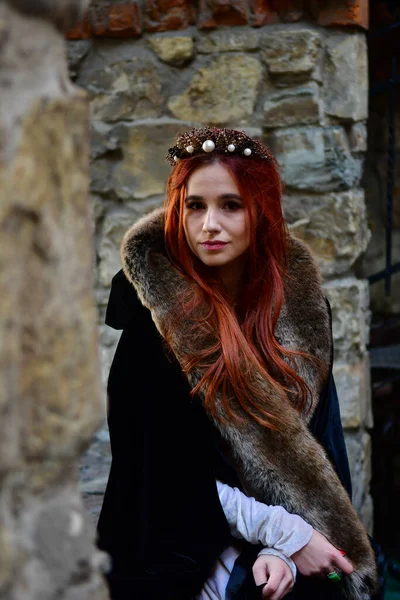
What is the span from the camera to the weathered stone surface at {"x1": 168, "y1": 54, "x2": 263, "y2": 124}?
98.7 inches

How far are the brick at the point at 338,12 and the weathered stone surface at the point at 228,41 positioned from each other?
0.21 metres

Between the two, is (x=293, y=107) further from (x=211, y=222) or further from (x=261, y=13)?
(x=211, y=222)

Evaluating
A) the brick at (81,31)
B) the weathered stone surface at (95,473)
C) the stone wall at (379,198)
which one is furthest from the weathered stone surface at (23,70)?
the stone wall at (379,198)

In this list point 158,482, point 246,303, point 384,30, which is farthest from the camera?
point 384,30

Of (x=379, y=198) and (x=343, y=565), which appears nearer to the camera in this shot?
(x=343, y=565)

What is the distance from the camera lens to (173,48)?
8.25 ft

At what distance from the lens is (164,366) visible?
71.1 inches

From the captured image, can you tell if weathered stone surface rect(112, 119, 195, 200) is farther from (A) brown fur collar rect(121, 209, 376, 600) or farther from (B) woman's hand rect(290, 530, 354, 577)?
(B) woman's hand rect(290, 530, 354, 577)

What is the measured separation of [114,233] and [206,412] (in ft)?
3.23

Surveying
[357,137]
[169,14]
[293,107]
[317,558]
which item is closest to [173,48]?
[169,14]

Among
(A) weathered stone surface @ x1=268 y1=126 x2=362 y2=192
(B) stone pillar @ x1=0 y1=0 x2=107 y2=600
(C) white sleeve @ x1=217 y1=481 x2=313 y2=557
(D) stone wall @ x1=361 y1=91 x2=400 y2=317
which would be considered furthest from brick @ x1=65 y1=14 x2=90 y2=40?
(B) stone pillar @ x1=0 y1=0 x2=107 y2=600

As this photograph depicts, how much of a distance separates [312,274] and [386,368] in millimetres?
1120

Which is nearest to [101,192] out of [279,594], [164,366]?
[164,366]

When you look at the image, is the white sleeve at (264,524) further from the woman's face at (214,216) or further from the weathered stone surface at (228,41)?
the weathered stone surface at (228,41)
